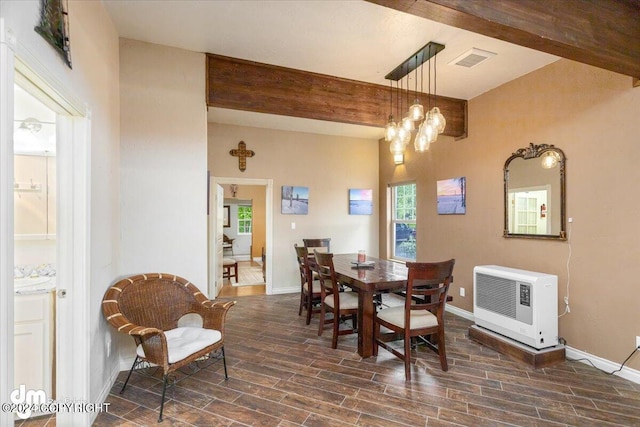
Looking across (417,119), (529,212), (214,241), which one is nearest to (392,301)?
(529,212)

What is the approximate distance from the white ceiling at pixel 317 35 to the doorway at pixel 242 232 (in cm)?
245

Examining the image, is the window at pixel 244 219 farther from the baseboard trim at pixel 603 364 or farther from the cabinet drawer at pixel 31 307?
the baseboard trim at pixel 603 364

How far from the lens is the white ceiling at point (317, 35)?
218 centimetres

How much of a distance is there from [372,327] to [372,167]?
3.60 metres

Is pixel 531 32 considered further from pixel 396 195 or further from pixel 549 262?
pixel 396 195

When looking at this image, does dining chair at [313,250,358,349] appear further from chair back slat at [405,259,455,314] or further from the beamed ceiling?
the beamed ceiling

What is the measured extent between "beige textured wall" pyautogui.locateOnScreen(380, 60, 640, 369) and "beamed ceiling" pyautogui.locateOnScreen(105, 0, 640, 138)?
0.31 metres

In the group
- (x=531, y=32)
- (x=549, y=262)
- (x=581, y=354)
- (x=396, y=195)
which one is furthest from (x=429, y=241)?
(x=531, y=32)

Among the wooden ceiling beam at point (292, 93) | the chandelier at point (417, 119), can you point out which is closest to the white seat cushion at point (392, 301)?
the chandelier at point (417, 119)

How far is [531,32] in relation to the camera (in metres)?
1.69

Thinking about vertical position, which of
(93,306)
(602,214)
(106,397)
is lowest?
(106,397)

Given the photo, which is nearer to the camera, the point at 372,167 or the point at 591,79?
the point at 591,79

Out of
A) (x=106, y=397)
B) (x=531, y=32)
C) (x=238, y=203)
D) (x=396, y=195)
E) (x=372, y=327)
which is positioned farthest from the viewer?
(x=238, y=203)

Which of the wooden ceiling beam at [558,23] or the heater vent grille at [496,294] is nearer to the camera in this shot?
the wooden ceiling beam at [558,23]
